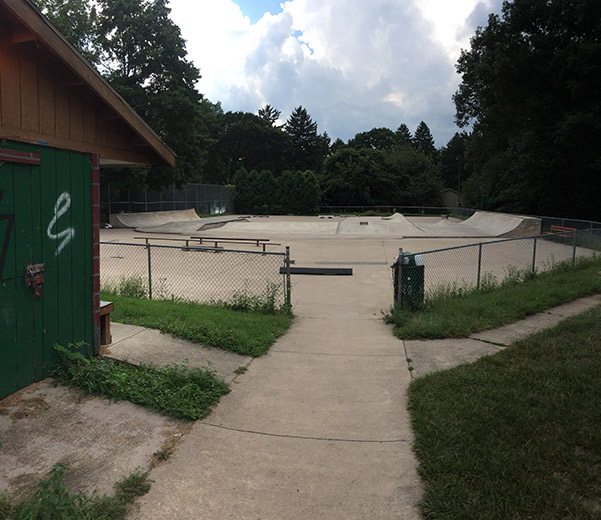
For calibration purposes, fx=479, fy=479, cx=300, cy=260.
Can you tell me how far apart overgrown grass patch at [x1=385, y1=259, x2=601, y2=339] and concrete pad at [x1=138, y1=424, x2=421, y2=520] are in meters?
3.48

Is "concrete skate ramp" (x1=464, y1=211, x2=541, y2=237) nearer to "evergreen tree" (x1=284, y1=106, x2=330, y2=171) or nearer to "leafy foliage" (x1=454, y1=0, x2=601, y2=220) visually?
"leafy foliage" (x1=454, y1=0, x2=601, y2=220)

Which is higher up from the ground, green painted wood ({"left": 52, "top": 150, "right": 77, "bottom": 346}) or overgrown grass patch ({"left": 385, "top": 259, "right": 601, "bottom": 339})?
green painted wood ({"left": 52, "top": 150, "right": 77, "bottom": 346})

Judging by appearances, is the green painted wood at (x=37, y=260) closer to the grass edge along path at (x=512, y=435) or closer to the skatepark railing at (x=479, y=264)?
the grass edge along path at (x=512, y=435)

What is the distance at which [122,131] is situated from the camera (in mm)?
5754

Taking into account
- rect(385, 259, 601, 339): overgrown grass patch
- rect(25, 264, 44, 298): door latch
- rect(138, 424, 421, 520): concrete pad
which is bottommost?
rect(138, 424, 421, 520): concrete pad

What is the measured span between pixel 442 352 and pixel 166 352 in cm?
345

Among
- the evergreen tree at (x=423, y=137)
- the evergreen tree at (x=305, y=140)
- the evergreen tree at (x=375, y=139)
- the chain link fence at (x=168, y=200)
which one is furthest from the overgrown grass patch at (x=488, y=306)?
the evergreen tree at (x=423, y=137)

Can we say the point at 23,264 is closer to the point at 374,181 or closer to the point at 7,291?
the point at 7,291

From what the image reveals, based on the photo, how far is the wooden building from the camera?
13.5ft

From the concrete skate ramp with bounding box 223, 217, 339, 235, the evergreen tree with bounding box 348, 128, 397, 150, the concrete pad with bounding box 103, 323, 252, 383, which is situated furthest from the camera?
the evergreen tree with bounding box 348, 128, 397, 150

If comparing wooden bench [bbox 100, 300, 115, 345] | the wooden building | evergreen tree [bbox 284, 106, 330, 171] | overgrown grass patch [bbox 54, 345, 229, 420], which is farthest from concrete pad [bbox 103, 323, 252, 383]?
evergreen tree [bbox 284, 106, 330, 171]

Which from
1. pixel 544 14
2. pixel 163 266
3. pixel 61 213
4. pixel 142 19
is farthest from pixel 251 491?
pixel 142 19

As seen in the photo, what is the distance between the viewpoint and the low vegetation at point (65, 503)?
9.08ft

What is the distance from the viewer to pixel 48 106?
4.60 m
